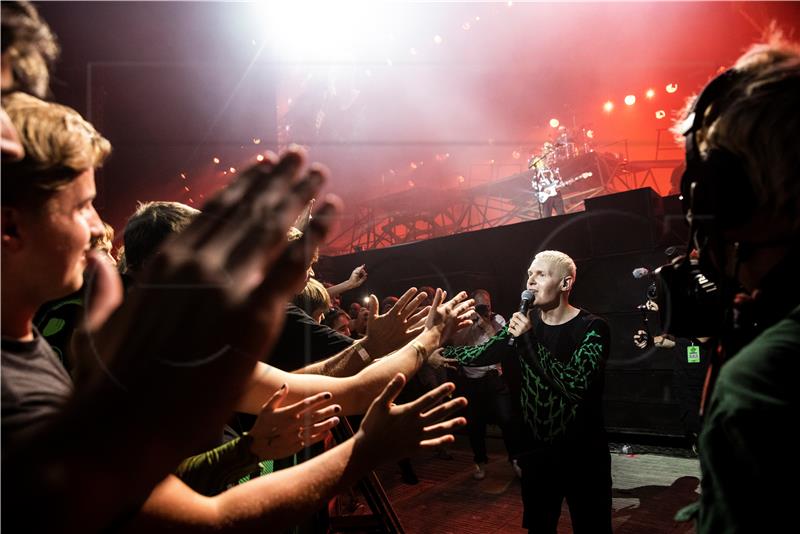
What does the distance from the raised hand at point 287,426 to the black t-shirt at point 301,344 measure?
890 millimetres

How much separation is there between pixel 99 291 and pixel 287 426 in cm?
74

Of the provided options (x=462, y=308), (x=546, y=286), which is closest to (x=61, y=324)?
Answer: (x=462, y=308)

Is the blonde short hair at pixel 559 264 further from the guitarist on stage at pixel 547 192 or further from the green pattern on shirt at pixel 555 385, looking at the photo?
the guitarist on stage at pixel 547 192

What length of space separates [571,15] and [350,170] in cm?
1089

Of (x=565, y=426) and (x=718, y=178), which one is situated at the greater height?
(x=718, y=178)

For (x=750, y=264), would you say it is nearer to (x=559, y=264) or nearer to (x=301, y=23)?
(x=559, y=264)

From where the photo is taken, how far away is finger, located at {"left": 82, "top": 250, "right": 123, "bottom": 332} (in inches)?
34.3

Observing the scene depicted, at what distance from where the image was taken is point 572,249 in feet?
27.5

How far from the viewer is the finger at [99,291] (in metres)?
0.87

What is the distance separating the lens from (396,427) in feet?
3.76

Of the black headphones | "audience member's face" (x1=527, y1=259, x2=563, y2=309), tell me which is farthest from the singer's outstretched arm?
the black headphones

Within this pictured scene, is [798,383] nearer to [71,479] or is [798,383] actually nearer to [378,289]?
[71,479]

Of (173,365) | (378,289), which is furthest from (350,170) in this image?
(173,365)

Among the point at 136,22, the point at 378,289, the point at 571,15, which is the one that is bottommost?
the point at 378,289
